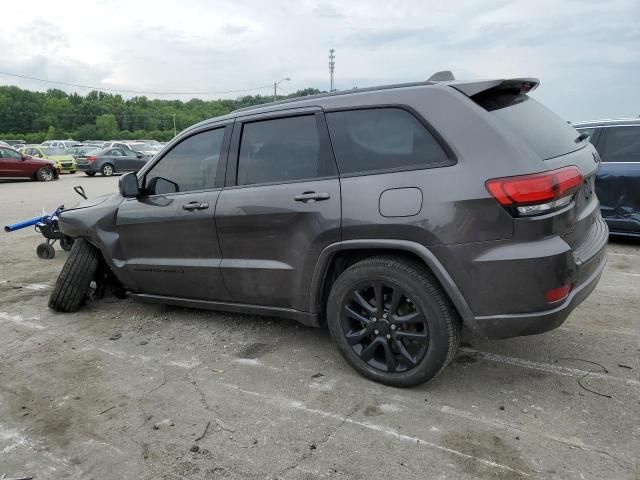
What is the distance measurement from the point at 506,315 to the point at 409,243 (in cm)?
66

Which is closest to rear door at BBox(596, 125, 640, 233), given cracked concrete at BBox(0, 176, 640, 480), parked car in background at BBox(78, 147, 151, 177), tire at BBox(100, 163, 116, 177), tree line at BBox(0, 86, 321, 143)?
cracked concrete at BBox(0, 176, 640, 480)

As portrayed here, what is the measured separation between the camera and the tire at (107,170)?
2573 centimetres

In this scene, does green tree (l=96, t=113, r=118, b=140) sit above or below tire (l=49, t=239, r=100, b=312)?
above

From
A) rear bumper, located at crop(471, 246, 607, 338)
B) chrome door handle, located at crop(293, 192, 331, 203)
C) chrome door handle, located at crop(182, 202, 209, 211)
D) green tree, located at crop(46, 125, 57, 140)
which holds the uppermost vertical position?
green tree, located at crop(46, 125, 57, 140)

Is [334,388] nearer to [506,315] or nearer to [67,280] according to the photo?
[506,315]

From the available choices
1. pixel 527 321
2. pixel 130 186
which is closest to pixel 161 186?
pixel 130 186

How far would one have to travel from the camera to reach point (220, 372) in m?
3.59

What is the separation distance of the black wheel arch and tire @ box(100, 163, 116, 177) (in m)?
24.9

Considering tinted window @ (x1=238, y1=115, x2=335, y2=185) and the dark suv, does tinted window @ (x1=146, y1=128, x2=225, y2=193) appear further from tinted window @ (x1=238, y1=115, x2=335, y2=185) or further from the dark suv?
tinted window @ (x1=238, y1=115, x2=335, y2=185)

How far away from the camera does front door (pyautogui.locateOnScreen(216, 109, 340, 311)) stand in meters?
3.36

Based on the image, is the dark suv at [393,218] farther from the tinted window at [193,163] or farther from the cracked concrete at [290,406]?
the cracked concrete at [290,406]

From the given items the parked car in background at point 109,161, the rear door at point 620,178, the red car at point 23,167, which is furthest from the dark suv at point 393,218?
the parked car in background at point 109,161

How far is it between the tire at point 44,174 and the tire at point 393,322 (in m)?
22.3

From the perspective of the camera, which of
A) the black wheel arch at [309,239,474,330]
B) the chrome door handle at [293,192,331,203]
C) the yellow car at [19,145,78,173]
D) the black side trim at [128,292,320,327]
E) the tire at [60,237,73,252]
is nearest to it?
the black wheel arch at [309,239,474,330]
